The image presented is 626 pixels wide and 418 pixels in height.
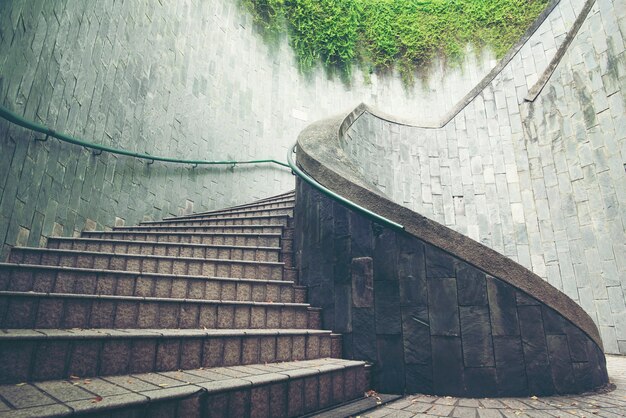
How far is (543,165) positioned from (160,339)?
6.78 metres

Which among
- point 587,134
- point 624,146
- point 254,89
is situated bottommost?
point 624,146

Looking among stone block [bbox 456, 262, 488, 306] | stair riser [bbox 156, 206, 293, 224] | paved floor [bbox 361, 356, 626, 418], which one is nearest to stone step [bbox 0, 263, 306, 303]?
paved floor [bbox 361, 356, 626, 418]

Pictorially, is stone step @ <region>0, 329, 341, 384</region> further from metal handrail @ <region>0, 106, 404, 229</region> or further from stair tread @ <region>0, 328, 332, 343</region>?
metal handrail @ <region>0, 106, 404, 229</region>

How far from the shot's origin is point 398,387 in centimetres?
293

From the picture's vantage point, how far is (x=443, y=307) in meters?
2.96

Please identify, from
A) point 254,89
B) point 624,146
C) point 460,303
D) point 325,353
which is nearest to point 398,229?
point 460,303

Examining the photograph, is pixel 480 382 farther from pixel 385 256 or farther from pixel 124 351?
pixel 124 351

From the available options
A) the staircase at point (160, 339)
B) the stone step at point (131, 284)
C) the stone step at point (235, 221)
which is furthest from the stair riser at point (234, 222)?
the stone step at point (131, 284)

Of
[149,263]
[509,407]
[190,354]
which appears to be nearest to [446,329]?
[509,407]

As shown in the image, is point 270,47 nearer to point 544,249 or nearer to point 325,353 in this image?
point 544,249

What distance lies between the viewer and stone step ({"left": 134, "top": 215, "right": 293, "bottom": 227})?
16.8 ft

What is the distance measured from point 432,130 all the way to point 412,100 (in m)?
3.47

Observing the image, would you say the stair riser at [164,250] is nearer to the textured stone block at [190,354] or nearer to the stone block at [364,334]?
the stone block at [364,334]

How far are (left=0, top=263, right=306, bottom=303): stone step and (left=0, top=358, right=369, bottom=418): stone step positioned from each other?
86cm
